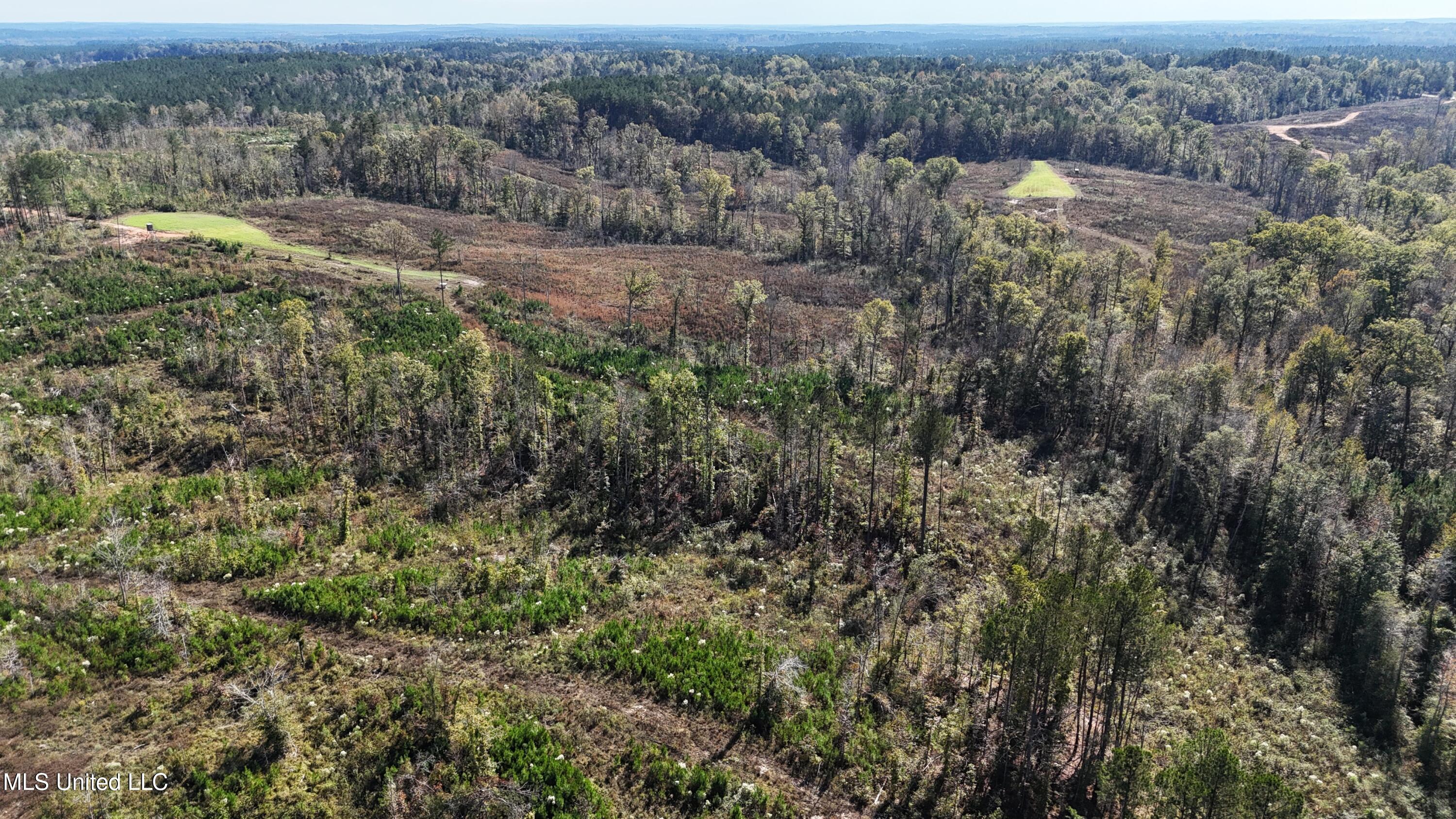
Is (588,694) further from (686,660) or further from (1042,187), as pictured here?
(1042,187)

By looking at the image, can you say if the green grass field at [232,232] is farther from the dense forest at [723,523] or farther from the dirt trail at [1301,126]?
the dirt trail at [1301,126]

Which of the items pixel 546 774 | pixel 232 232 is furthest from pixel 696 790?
pixel 232 232

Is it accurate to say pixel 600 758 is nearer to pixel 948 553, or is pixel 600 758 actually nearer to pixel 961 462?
pixel 948 553

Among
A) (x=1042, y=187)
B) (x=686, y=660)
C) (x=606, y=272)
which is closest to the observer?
(x=686, y=660)

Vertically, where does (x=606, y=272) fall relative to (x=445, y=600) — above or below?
above

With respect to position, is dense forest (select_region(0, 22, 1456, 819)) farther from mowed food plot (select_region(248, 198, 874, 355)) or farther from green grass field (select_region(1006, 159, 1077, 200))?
green grass field (select_region(1006, 159, 1077, 200))

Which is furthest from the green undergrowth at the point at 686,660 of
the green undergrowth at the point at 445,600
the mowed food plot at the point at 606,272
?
the mowed food plot at the point at 606,272

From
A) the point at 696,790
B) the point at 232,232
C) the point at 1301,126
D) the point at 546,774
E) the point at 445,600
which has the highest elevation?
the point at 1301,126

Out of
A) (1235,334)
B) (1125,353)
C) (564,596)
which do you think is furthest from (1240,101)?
(564,596)
